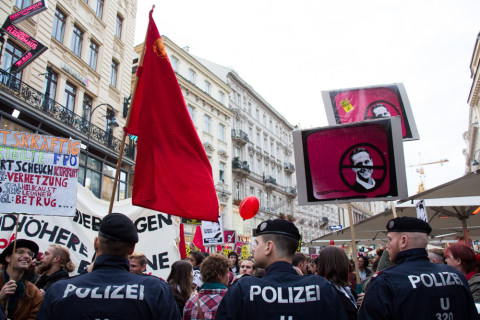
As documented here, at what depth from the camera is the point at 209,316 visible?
11.2 feet

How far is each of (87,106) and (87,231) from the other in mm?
13787

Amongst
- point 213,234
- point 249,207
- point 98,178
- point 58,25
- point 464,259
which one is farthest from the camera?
point 98,178

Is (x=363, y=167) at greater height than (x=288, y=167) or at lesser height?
lesser

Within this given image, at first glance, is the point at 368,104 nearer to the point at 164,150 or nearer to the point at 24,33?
the point at 164,150

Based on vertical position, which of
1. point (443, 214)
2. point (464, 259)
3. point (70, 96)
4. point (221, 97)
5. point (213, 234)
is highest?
point (221, 97)

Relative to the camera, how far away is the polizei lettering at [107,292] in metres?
1.96

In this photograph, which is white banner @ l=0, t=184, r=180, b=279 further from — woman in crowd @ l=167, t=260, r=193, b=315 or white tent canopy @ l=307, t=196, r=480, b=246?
white tent canopy @ l=307, t=196, r=480, b=246

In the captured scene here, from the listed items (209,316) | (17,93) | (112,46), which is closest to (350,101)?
(209,316)

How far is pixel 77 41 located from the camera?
17281 millimetres

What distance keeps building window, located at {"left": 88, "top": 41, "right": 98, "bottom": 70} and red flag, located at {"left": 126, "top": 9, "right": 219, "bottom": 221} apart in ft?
51.3

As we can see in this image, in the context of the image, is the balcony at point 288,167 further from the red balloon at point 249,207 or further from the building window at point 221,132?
the red balloon at point 249,207

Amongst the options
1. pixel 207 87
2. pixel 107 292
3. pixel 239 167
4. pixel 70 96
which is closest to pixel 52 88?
pixel 70 96

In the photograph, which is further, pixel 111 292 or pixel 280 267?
pixel 280 267

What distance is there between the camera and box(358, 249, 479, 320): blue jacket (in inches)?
87.1
